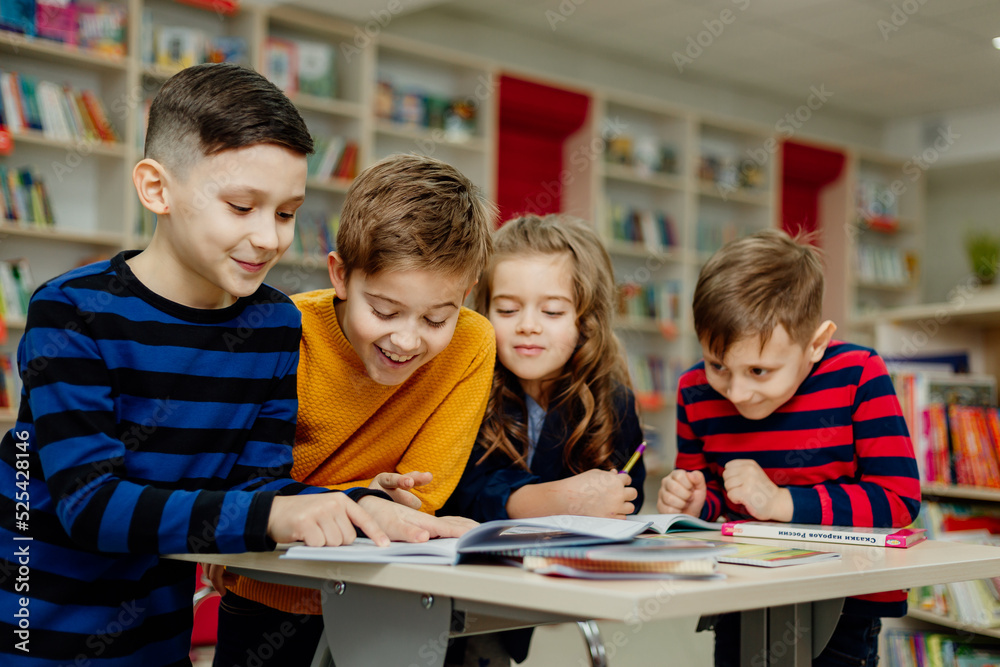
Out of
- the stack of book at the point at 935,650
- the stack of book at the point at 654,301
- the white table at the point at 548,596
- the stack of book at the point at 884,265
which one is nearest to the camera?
the white table at the point at 548,596

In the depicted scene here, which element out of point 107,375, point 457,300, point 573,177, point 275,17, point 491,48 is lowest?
point 107,375

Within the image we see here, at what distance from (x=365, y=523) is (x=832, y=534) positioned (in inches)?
26.7

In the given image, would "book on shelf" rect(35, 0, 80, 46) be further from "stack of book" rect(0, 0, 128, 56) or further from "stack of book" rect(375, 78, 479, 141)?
"stack of book" rect(375, 78, 479, 141)

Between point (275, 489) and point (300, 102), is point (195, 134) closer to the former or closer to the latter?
point (275, 489)

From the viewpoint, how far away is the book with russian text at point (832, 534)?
1.24 metres

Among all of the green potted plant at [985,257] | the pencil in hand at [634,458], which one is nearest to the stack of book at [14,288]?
the pencil in hand at [634,458]

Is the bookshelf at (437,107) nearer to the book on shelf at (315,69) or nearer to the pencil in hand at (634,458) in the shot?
the book on shelf at (315,69)

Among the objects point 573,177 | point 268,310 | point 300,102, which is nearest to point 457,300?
point 268,310

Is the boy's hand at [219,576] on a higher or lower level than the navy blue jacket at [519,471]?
lower

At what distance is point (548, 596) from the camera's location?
0.77 meters

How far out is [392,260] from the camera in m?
1.25

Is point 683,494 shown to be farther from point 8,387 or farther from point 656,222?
point 656,222

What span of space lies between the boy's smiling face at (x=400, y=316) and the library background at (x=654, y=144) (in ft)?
3.56

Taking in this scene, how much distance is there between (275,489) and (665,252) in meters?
4.75
